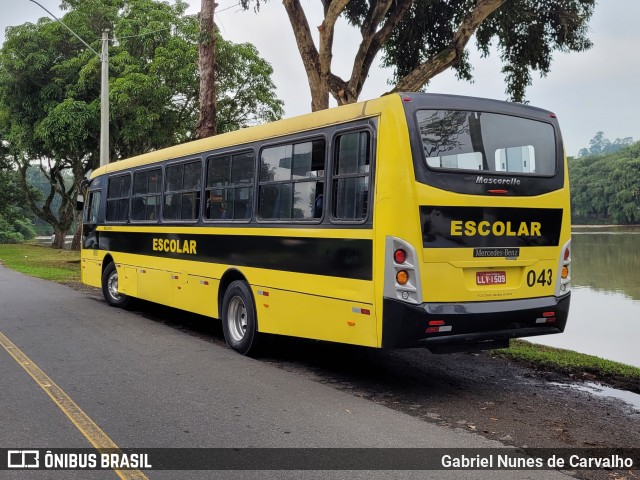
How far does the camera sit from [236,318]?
9211 millimetres

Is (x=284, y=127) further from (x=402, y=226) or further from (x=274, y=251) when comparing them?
(x=402, y=226)

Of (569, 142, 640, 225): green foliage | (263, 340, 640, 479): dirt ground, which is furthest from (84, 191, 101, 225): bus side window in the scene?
(569, 142, 640, 225): green foliage

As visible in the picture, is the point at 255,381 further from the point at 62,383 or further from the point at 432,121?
the point at 432,121

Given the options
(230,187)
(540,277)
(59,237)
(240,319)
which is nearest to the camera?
(540,277)

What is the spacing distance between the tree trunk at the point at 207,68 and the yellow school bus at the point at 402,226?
28.2ft

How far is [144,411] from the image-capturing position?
6113 mm

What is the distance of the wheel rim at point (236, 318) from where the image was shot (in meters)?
9.11

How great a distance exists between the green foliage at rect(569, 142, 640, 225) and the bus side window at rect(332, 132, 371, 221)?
218 feet

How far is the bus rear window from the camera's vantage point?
684 centimetres

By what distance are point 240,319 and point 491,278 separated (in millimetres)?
3548

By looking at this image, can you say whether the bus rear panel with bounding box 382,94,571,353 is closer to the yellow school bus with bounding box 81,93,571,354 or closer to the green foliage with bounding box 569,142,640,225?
the yellow school bus with bounding box 81,93,571,354

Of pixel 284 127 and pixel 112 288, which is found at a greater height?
pixel 284 127

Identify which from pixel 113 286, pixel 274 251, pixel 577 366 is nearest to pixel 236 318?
Result: pixel 274 251

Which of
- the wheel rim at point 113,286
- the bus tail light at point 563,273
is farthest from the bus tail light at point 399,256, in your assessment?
the wheel rim at point 113,286
